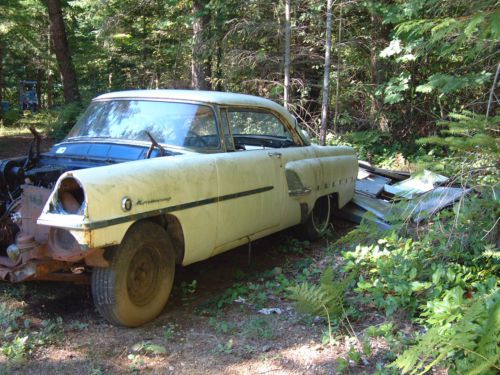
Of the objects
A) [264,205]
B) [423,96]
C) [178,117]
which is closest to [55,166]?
[178,117]

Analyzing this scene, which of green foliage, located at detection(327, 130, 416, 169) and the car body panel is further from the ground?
the car body panel

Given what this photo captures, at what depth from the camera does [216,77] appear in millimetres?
14523

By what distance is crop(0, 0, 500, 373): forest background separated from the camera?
134 inches

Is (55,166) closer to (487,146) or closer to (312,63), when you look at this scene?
(487,146)

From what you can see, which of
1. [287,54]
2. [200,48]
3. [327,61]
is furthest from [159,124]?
[200,48]

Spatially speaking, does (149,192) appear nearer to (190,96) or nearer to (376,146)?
(190,96)

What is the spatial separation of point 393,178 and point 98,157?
5.90 meters

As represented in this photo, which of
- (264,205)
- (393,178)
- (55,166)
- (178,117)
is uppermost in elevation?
(178,117)

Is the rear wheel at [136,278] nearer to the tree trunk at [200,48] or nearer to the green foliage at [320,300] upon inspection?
the green foliage at [320,300]

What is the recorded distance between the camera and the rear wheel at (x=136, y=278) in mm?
3723

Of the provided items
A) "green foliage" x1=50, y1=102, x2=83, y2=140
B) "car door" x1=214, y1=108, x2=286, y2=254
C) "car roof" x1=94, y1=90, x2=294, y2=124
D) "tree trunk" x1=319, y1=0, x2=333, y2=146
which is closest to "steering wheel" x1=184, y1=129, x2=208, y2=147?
"car door" x1=214, y1=108, x2=286, y2=254

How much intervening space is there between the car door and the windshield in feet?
0.73

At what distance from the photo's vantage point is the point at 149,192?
3807 millimetres

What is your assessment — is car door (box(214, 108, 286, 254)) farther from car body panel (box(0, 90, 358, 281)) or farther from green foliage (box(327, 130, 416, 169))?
green foliage (box(327, 130, 416, 169))
